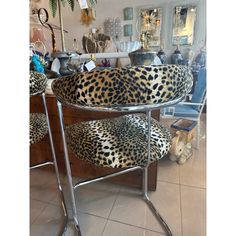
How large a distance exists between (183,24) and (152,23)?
52 cm

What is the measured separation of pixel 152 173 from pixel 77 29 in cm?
319

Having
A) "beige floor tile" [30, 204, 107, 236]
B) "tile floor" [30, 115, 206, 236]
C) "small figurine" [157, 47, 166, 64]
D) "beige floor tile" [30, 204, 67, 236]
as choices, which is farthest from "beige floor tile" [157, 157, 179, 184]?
"small figurine" [157, 47, 166, 64]

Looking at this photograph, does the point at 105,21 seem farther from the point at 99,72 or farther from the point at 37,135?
the point at 99,72

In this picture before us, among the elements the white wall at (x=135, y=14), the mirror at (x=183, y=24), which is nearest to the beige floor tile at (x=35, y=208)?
the white wall at (x=135, y=14)

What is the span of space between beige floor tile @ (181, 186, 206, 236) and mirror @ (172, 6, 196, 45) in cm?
264

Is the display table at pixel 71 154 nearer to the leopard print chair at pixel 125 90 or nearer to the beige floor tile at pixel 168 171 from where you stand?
the beige floor tile at pixel 168 171

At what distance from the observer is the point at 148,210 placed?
98cm

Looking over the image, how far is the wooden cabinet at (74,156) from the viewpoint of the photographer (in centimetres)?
103

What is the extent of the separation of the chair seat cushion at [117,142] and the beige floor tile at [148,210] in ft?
1.62

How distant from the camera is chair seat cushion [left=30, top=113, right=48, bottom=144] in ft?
2.63

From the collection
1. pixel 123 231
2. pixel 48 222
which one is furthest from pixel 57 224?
pixel 123 231

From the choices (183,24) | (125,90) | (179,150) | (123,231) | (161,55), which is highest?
(183,24)

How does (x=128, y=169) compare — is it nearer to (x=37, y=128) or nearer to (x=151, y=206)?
(x=151, y=206)
